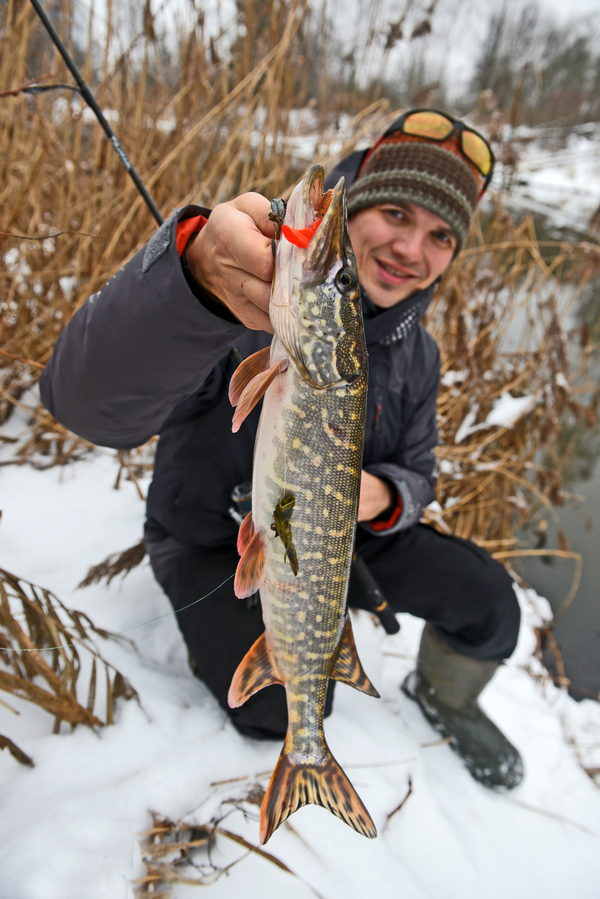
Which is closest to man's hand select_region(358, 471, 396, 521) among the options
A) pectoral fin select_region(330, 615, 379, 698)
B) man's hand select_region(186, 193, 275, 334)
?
pectoral fin select_region(330, 615, 379, 698)

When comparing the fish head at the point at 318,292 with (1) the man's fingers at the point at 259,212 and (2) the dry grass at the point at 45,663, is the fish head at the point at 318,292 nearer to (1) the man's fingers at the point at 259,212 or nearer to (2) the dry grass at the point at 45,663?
(1) the man's fingers at the point at 259,212

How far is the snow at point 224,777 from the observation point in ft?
3.13

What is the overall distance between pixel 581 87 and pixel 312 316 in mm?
26104

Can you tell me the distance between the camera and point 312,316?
0.80m

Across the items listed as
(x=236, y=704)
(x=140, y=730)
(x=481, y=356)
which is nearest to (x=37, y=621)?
(x=140, y=730)

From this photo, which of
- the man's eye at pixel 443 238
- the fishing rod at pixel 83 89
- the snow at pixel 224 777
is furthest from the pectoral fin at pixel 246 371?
the man's eye at pixel 443 238

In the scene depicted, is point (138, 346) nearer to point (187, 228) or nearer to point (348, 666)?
point (187, 228)

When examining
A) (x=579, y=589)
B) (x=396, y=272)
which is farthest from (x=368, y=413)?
(x=579, y=589)

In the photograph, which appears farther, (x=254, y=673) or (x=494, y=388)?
(x=494, y=388)

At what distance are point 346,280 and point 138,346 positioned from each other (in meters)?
0.42

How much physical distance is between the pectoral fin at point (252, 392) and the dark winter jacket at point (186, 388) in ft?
0.41

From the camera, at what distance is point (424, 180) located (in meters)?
1.60

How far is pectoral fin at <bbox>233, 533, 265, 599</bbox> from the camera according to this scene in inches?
35.5

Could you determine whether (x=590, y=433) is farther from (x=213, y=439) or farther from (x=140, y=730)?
(x=140, y=730)
